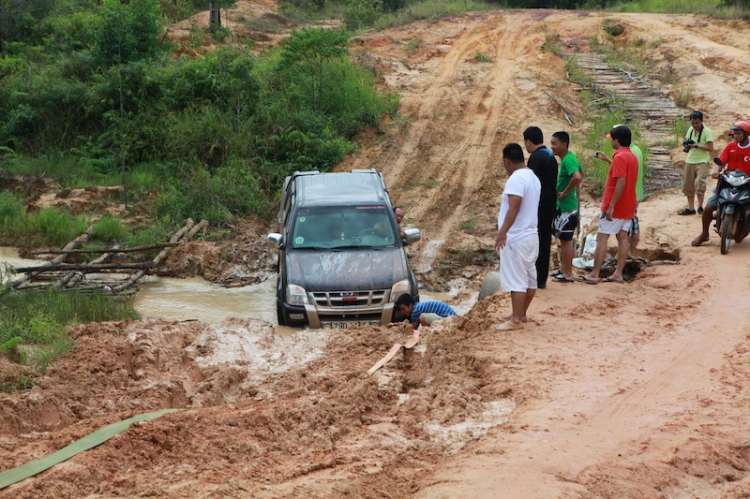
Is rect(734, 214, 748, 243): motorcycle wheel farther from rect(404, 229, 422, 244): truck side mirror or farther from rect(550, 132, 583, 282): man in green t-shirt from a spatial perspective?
rect(404, 229, 422, 244): truck side mirror

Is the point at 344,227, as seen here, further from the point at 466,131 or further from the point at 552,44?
the point at 552,44

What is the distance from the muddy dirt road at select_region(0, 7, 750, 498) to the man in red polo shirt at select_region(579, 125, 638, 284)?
0.39 m

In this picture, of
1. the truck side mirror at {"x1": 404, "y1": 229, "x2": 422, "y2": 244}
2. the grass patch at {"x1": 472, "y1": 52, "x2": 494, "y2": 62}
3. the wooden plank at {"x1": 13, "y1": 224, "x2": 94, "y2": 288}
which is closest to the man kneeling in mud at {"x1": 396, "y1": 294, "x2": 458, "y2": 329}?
the truck side mirror at {"x1": 404, "y1": 229, "x2": 422, "y2": 244}

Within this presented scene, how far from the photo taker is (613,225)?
8992 millimetres

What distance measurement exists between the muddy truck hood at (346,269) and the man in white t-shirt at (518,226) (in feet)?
8.65

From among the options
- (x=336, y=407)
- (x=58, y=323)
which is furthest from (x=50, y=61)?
(x=336, y=407)

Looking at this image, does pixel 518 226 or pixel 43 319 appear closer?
pixel 518 226

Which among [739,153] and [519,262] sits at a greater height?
[739,153]

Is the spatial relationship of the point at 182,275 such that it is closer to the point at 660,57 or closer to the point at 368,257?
the point at 368,257

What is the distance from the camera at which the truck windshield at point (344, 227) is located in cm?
1031

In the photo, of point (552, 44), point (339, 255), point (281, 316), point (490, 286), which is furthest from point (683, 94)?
point (281, 316)

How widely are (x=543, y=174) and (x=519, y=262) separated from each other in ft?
3.87

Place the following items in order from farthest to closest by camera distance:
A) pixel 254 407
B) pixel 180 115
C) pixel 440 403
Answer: pixel 180 115 < pixel 254 407 < pixel 440 403

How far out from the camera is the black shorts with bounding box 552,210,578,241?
876 cm
